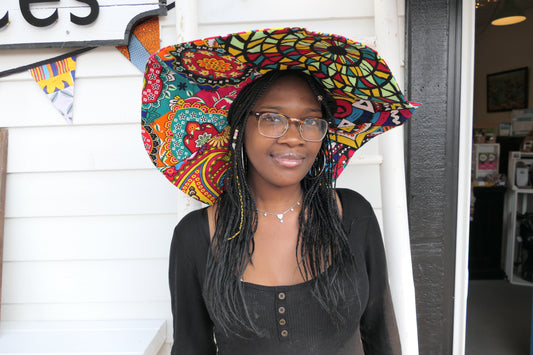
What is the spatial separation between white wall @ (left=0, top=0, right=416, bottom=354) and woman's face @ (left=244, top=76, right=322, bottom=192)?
0.74 meters

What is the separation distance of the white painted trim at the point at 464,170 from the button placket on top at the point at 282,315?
3.50 ft

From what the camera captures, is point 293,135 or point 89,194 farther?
point 89,194

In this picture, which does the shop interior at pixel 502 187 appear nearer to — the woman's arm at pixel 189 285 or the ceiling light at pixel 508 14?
the ceiling light at pixel 508 14

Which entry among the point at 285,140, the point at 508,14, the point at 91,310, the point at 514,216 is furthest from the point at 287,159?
the point at 508,14

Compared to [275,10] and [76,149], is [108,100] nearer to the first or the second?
[76,149]

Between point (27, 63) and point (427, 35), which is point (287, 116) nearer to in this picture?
point (427, 35)

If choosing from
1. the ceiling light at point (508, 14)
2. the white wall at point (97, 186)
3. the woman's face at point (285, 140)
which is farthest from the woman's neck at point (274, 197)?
the ceiling light at point (508, 14)

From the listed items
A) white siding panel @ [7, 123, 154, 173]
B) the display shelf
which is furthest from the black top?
the display shelf

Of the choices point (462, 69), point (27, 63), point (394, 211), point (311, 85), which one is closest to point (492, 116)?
point (462, 69)

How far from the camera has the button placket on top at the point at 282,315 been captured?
3.25 feet

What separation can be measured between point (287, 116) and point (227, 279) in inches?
19.3

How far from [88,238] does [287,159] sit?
1.24m

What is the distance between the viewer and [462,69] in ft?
5.23

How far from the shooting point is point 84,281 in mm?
1766
